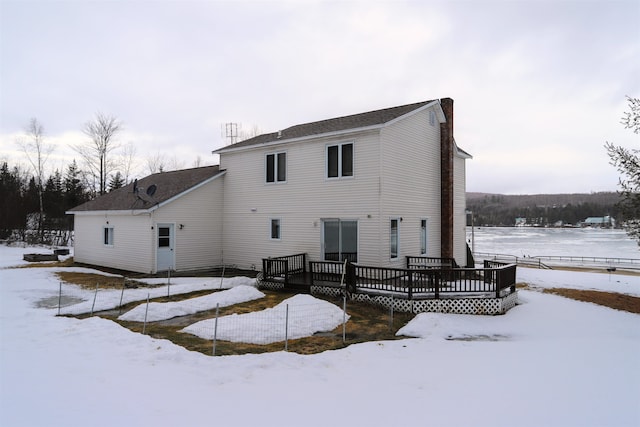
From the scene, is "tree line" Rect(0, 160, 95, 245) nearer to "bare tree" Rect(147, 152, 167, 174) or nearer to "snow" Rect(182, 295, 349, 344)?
"bare tree" Rect(147, 152, 167, 174)

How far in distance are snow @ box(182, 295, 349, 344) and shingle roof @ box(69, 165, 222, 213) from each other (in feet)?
30.2

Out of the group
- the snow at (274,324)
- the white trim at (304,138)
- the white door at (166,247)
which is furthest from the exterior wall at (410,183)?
the white door at (166,247)

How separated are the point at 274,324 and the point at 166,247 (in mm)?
9956

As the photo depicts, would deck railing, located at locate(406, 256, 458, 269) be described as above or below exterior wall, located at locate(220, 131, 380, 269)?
below

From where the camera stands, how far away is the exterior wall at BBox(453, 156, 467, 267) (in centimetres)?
1811

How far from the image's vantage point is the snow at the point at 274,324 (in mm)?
7922

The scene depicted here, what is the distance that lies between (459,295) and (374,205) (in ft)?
13.8

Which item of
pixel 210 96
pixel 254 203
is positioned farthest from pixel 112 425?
pixel 210 96

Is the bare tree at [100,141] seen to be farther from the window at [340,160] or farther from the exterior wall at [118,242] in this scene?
the window at [340,160]

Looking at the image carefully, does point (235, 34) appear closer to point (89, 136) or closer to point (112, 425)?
point (112, 425)

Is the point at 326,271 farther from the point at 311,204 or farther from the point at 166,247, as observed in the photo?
the point at 166,247

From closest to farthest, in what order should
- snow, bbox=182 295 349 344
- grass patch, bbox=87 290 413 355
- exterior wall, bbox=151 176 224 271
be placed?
1. grass patch, bbox=87 290 413 355
2. snow, bbox=182 295 349 344
3. exterior wall, bbox=151 176 224 271

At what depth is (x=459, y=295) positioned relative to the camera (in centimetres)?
1052

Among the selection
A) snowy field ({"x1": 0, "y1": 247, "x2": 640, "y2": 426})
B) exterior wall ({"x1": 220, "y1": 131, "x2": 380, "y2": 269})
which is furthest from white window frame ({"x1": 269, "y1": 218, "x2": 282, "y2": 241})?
snowy field ({"x1": 0, "y1": 247, "x2": 640, "y2": 426})
